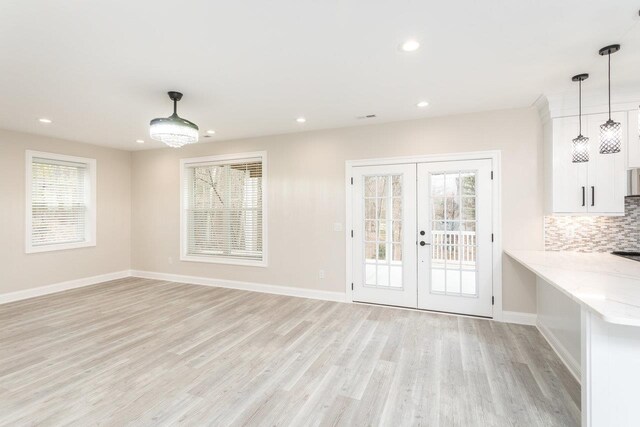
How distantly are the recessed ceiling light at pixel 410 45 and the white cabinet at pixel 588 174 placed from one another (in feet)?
7.02

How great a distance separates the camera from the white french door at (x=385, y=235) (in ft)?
13.9

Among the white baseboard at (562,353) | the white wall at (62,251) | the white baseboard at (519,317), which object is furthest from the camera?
the white wall at (62,251)

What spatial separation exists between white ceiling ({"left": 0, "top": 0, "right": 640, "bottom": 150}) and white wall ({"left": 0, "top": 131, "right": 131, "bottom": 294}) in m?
1.26

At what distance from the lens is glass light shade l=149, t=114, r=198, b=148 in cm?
305

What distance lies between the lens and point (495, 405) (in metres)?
2.17

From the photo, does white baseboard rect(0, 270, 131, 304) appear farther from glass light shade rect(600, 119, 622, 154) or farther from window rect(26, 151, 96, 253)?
glass light shade rect(600, 119, 622, 154)

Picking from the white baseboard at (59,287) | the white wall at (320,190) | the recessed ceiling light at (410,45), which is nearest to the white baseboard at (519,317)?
the white wall at (320,190)

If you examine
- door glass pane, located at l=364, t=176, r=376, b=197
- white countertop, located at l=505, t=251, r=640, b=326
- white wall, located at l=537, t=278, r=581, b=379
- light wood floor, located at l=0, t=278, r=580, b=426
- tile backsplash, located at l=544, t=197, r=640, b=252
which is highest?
door glass pane, located at l=364, t=176, r=376, b=197

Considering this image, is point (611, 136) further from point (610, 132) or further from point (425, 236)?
point (425, 236)

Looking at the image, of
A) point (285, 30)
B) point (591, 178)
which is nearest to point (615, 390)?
point (591, 178)

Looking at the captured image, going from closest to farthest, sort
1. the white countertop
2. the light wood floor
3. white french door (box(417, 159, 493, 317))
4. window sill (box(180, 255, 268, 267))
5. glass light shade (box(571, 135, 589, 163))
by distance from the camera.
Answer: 1. the white countertop
2. the light wood floor
3. glass light shade (box(571, 135, 589, 163))
4. white french door (box(417, 159, 493, 317))
5. window sill (box(180, 255, 268, 267))

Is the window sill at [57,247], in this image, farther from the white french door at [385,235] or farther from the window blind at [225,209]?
the white french door at [385,235]

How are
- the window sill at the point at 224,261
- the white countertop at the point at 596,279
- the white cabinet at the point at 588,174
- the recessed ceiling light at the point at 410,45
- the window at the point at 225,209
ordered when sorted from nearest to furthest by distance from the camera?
the white countertop at the point at 596,279 → the recessed ceiling light at the point at 410,45 → the white cabinet at the point at 588,174 → the window sill at the point at 224,261 → the window at the point at 225,209

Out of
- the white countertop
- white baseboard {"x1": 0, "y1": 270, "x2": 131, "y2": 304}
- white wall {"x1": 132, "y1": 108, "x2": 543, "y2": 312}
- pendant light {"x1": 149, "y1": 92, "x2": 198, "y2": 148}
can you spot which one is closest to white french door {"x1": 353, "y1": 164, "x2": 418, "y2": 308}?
white wall {"x1": 132, "y1": 108, "x2": 543, "y2": 312}
